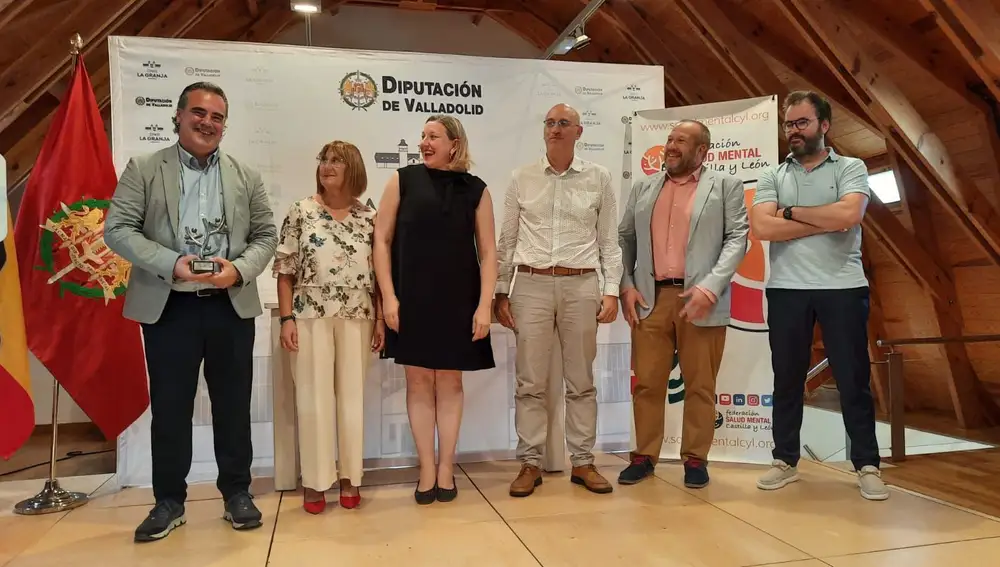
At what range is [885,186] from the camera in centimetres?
497

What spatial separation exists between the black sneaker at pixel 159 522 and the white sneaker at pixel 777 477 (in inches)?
86.7

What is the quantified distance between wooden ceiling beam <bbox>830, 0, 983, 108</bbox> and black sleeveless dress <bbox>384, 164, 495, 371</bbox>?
8.74 feet

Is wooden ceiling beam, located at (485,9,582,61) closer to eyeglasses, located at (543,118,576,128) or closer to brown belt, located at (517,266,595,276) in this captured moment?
eyeglasses, located at (543,118,576,128)

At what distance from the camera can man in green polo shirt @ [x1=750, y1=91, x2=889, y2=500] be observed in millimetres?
2600

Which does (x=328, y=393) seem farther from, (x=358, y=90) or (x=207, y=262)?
(x=358, y=90)

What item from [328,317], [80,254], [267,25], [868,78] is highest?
[267,25]

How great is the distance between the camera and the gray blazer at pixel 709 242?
2762 millimetres

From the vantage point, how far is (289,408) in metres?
2.91

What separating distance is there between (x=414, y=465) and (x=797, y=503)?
5.70ft

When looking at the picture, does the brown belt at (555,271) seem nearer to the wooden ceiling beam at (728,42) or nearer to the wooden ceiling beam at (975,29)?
the wooden ceiling beam at (975,29)

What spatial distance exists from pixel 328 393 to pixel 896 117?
3479mm

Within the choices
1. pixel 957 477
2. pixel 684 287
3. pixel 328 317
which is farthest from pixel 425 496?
pixel 957 477

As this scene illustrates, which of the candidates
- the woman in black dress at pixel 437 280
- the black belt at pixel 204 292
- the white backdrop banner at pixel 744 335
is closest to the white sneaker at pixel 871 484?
the white backdrop banner at pixel 744 335

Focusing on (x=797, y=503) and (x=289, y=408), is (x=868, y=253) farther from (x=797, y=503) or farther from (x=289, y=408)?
(x=289, y=408)
